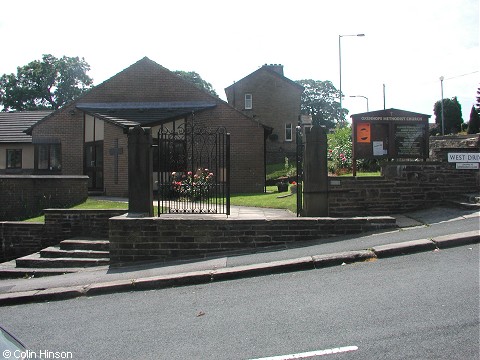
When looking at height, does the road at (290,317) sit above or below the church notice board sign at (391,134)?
below

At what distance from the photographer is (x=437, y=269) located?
6.13m

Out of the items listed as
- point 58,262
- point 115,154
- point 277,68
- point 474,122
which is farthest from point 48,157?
point 474,122

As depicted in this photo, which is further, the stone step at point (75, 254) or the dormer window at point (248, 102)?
the dormer window at point (248, 102)

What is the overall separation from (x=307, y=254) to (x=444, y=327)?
326 cm

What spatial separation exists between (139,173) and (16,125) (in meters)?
23.1

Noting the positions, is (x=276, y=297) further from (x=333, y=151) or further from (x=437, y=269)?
(x=333, y=151)

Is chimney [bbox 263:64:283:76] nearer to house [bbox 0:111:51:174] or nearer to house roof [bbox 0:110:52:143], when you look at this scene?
house roof [bbox 0:110:52:143]

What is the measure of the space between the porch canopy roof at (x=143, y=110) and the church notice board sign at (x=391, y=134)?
404 inches

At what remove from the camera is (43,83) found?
2616 inches

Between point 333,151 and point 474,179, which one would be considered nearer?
point 474,179

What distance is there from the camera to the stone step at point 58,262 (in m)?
9.09

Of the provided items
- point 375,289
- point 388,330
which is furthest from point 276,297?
point 388,330

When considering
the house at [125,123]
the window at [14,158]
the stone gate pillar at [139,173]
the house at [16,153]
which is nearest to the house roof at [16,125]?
the house at [16,153]

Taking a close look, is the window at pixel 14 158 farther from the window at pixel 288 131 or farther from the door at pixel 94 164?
the window at pixel 288 131
